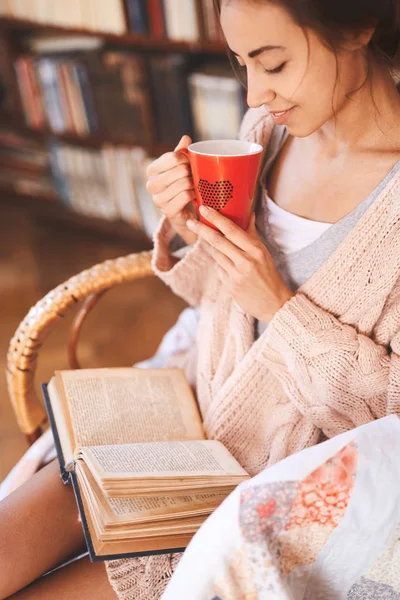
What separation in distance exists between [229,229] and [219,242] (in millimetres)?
→ 25

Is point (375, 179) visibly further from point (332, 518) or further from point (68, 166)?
point (68, 166)

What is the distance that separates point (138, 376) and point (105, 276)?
0.65 ft

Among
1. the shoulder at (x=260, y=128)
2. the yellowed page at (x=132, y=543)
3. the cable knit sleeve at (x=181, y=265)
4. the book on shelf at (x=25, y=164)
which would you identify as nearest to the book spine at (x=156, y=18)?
the book on shelf at (x=25, y=164)

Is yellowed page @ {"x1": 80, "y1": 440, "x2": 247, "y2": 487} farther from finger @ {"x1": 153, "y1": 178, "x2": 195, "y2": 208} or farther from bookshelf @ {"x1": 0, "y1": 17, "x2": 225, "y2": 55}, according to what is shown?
bookshelf @ {"x1": 0, "y1": 17, "x2": 225, "y2": 55}

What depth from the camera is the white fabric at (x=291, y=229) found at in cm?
93

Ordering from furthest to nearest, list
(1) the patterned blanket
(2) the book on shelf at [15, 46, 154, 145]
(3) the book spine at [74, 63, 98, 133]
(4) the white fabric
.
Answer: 1. (3) the book spine at [74, 63, 98, 133]
2. (2) the book on shelf at [15, 46, 154, 145]
3. (4) the white fabric
4. (1) the patterned blanket

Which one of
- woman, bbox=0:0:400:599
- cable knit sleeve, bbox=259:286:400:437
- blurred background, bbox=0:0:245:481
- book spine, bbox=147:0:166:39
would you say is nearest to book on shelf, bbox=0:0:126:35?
blurred background, bbox=0:0:245:481

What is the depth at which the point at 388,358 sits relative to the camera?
83 centimetres

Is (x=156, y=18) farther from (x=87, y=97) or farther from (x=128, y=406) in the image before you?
(x=128, y=406)

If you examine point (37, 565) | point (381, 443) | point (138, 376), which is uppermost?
point (381, 443)

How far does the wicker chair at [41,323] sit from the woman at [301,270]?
0.63 feet

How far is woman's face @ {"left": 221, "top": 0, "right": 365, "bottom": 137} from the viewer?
0.73 metres

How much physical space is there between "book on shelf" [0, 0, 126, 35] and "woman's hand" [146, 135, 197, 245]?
4.63 feet

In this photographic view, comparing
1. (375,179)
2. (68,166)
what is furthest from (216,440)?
(68,166)
